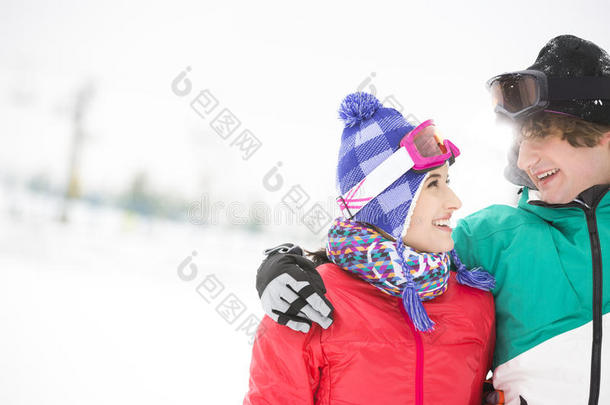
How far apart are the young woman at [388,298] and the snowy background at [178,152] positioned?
1.19 metres

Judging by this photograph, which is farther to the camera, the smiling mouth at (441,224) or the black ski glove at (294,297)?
the smiling mouth at (441,224)

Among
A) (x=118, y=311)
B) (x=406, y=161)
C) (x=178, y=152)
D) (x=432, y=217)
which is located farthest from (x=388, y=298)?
(x=178, y=152)

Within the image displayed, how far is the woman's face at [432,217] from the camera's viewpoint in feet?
3.29

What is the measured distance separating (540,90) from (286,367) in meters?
0.84

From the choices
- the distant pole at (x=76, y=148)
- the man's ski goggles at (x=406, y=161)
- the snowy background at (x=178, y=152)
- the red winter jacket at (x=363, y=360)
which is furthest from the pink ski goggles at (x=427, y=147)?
the distant pole at (x=76, y=148)

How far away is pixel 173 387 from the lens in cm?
241

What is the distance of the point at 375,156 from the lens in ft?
3.36

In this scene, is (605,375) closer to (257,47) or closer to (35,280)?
(35,280)

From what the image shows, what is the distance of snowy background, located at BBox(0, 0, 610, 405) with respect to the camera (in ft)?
8.89

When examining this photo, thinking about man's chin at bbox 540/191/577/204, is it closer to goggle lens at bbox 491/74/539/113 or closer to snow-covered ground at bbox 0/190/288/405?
goggle lens at bbox 491/74/539/113

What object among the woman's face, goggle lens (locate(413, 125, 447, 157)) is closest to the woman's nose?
the woman's face

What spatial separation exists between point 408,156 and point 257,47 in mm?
6997

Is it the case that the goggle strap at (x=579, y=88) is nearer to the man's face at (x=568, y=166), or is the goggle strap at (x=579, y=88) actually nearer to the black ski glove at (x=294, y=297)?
the man's face at (x=568, y=166)

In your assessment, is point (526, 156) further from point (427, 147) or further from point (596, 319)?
point (596, 319)
